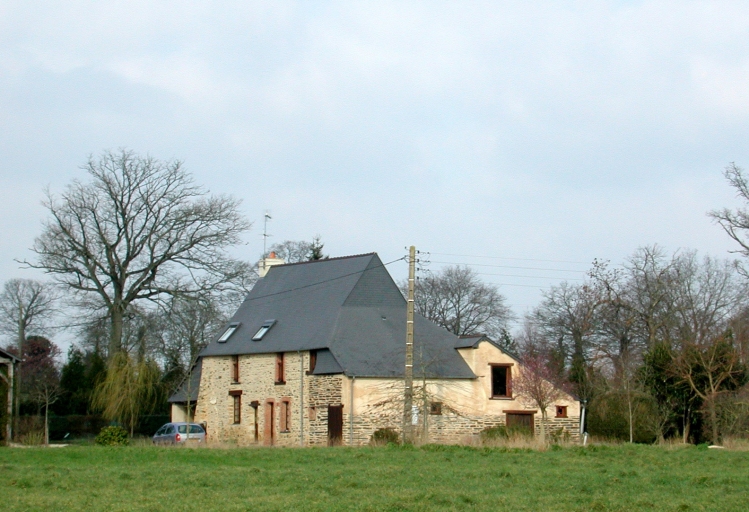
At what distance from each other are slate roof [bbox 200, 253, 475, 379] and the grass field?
44.3 ft

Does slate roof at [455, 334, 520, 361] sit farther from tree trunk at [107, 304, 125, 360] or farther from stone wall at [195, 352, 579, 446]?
tree trunk at [107, 304, 125, 360]

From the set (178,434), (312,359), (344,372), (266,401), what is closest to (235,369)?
(266,401)

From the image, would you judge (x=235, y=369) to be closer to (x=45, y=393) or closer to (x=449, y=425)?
(x=449, y=425)

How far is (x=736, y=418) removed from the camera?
2973cm

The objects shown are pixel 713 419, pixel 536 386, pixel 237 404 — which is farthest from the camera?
pixel 237 404

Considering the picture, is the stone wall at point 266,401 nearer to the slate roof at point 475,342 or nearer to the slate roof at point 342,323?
the slate roof at point 342,323

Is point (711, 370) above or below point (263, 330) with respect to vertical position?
below

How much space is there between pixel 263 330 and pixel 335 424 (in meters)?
7.38

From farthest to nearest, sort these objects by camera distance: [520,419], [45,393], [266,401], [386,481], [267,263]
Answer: [45,393], [267,263], [266,401], [520,419], [386,481]

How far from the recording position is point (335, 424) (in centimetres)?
3491

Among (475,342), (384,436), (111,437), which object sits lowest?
(111,437)

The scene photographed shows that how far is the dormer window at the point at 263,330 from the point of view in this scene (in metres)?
40.2

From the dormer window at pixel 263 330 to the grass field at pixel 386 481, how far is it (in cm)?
1761

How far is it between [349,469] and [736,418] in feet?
57.3
